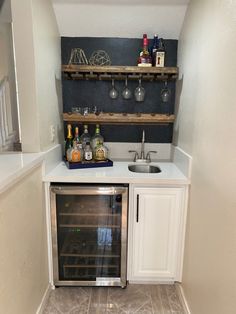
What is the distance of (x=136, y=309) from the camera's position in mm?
1745

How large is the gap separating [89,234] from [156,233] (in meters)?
0.54

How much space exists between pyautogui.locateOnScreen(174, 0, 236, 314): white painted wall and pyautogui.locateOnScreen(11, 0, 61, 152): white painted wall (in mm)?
1082

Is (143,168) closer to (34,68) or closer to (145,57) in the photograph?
(145,57)

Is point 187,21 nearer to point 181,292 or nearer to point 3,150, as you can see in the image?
point 3,150

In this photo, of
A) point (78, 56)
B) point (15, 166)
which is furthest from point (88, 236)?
point (78, 56)

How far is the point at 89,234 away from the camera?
1.95 meters

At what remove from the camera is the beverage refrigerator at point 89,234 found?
1.79m

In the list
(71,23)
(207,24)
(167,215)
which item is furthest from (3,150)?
(207,24)

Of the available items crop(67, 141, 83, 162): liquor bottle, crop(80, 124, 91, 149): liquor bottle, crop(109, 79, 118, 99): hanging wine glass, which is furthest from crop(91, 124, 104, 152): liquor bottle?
crop(109, 79, 118, 99): hanging wine glass

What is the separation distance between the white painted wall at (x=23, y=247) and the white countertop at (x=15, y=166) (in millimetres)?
66

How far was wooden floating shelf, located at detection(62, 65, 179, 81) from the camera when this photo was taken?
6.53ft

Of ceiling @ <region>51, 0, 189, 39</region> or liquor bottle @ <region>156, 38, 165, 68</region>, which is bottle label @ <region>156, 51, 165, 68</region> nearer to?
liquor bottle @ <region>156, 38, 165, 68</region>

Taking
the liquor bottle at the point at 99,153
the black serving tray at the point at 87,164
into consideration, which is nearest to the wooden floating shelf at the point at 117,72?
the liquor bottle at the point at 99,153

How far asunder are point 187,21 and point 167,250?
6.00 ft
